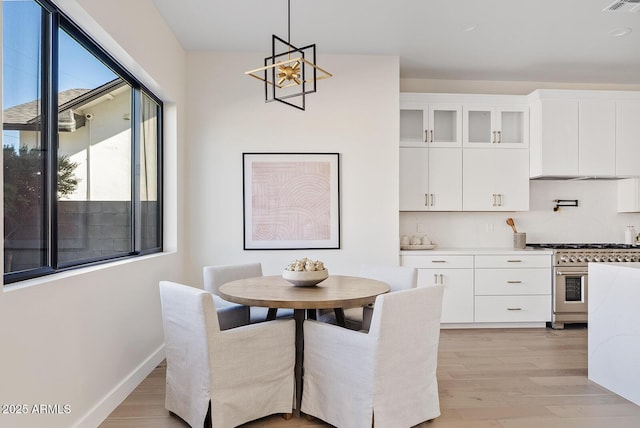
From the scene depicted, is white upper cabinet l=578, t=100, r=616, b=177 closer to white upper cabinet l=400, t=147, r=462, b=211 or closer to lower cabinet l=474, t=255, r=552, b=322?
lower cabinet l=474, t=255, r=552, b=322

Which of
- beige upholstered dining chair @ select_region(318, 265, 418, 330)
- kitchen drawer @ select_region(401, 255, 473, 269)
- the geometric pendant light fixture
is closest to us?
the geometric pendant light fixture

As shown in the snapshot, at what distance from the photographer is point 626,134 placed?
174 inches

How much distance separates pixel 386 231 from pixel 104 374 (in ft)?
8.71

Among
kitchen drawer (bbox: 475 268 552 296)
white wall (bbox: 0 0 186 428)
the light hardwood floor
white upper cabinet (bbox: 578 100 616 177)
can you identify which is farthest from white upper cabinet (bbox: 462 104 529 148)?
white wall (bbox: 0 0 186 428)

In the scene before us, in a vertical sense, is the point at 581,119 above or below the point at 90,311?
above

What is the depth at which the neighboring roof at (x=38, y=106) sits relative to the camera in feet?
5.64

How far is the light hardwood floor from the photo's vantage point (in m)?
2.29

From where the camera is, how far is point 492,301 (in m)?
4.20

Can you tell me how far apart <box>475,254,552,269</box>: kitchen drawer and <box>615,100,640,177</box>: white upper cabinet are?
4.27 ft

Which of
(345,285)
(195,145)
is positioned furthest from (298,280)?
(195,145)

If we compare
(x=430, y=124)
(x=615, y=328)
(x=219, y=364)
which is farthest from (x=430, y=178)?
(x=219, y=364)

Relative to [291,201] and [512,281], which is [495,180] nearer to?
[512,281]

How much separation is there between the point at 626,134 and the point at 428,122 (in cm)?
213

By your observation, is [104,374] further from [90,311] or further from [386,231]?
[386,231]
